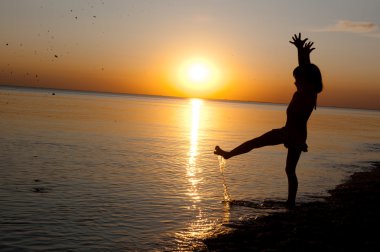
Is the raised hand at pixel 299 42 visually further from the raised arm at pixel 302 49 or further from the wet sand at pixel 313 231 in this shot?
the wet sand at pixel 313 231

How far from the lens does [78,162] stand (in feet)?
57.9

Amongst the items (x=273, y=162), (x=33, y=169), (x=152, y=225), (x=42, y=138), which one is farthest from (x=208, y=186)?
(x=42, y=138)

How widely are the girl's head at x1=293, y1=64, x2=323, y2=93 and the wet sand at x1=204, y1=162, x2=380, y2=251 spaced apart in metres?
2.82

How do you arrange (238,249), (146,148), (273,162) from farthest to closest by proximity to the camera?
(146,148) < (273,162) < (238,249)

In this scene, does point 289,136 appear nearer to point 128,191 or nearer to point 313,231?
point 313,231

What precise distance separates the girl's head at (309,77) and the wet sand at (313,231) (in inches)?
111

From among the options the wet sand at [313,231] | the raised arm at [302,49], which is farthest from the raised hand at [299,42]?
the wet sand at [313,231]

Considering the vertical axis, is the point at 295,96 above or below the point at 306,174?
above

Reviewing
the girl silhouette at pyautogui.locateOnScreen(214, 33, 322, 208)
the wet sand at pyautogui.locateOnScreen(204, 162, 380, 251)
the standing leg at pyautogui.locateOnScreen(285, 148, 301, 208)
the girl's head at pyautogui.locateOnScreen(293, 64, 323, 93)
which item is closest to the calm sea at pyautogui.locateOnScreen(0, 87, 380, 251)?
the wet sand at pyautogui.locateOnScreen(204, 162, 380, 251)

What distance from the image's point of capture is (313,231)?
26.7ft

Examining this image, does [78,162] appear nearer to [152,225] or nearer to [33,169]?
[33,169]

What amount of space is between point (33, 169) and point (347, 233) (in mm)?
11379

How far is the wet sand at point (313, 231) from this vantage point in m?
7.23

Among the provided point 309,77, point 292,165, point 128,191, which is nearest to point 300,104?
point 309,77
